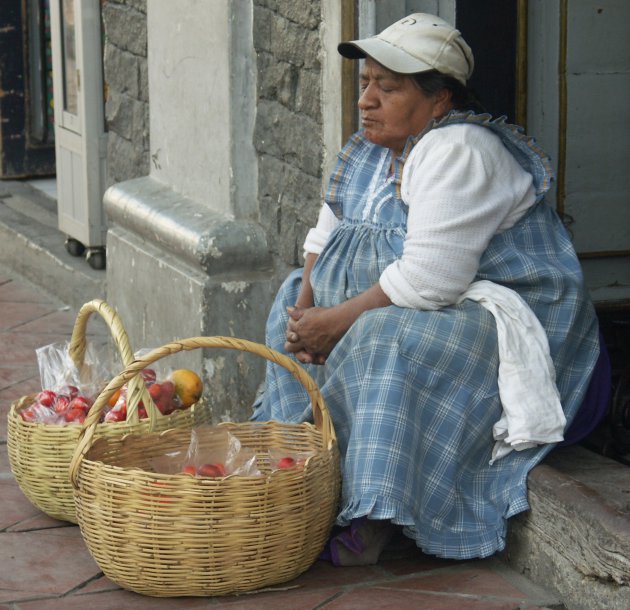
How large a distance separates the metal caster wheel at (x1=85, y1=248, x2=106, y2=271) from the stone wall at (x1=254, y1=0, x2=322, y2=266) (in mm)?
2455

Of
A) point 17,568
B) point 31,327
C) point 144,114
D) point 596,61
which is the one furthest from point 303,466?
point 31,327

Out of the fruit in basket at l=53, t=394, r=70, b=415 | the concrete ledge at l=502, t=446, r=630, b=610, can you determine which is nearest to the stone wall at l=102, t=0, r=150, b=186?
the fruit in basket at l=53, t=394, r=70, b=415

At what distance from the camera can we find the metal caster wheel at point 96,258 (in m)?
7.25

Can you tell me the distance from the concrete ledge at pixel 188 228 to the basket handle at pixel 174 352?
4.06 feet

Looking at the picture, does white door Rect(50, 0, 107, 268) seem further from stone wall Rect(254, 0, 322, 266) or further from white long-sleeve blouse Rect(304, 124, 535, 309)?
white long-sleeve blouse Rect(304, 124, 535, 309)

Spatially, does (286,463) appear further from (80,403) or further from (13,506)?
(13,506)

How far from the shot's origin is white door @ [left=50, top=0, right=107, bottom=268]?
23.2 ft

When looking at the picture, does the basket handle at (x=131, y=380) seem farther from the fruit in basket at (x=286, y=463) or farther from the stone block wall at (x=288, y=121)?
the stone block wall at (x=288, y=121)

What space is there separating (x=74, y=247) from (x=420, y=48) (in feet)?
13.0

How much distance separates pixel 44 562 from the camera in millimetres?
3846

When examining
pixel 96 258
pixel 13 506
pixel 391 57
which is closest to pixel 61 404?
pixel 13 506

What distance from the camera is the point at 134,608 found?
11.6ft

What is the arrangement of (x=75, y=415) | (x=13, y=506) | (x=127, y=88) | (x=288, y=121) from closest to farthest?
(x=75, y=415) < (x=13, y=506) < (x=288, y=121) < (x=127, y=88)

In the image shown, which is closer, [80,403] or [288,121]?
[80,403]
